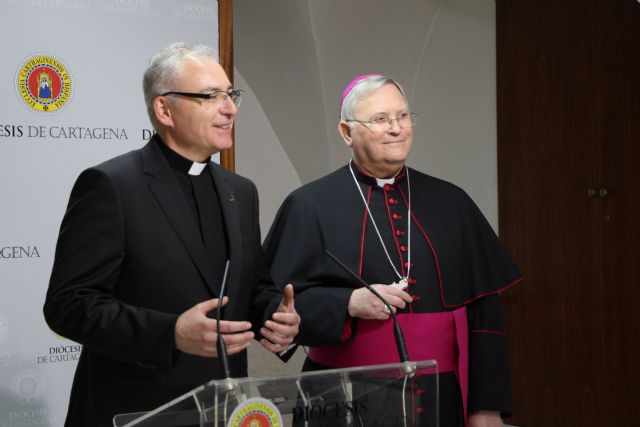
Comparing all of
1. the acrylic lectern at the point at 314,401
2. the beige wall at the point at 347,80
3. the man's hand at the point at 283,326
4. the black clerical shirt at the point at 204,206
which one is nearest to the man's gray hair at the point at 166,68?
the black clerical shirt at the point at 204,206

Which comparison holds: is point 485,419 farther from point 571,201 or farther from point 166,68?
point 571,201

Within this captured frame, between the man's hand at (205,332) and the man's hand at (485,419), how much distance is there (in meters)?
1.11

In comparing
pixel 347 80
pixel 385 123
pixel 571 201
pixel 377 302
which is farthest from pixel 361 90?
pixel 347 80

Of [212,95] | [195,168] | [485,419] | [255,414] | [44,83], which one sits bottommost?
[485,419]

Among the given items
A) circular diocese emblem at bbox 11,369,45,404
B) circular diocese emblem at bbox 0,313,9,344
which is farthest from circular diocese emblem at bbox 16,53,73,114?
circular diocese emblem at bbox 11,369,45,404

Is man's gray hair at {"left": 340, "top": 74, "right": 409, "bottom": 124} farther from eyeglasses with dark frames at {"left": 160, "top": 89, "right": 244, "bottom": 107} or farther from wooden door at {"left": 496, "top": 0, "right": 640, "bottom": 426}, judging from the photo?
wooden door at {"left": 496, "top": 0, "right": 640, "bottom": 426}

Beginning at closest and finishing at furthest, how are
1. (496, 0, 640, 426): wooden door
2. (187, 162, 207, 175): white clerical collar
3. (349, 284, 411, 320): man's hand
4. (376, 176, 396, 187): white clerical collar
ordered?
(187, 162, 207, 175): white clerical collar, (349, 284, 411, 320): man's hand, (376, 176, 396, 187): white clerical collar, (496, 0, 640, 426): wooden door

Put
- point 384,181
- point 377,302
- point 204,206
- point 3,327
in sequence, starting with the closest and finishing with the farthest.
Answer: point 204,206
point 377,302
point 384,181
point 3,327

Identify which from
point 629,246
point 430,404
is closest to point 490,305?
point 430,404

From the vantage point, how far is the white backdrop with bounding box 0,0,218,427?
355 cm

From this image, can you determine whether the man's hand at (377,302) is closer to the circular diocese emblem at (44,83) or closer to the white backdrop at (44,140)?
the white backdrop at (44,140)

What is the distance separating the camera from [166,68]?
236 cm

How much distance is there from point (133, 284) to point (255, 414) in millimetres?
721

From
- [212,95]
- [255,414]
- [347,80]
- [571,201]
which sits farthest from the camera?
[347,80]
